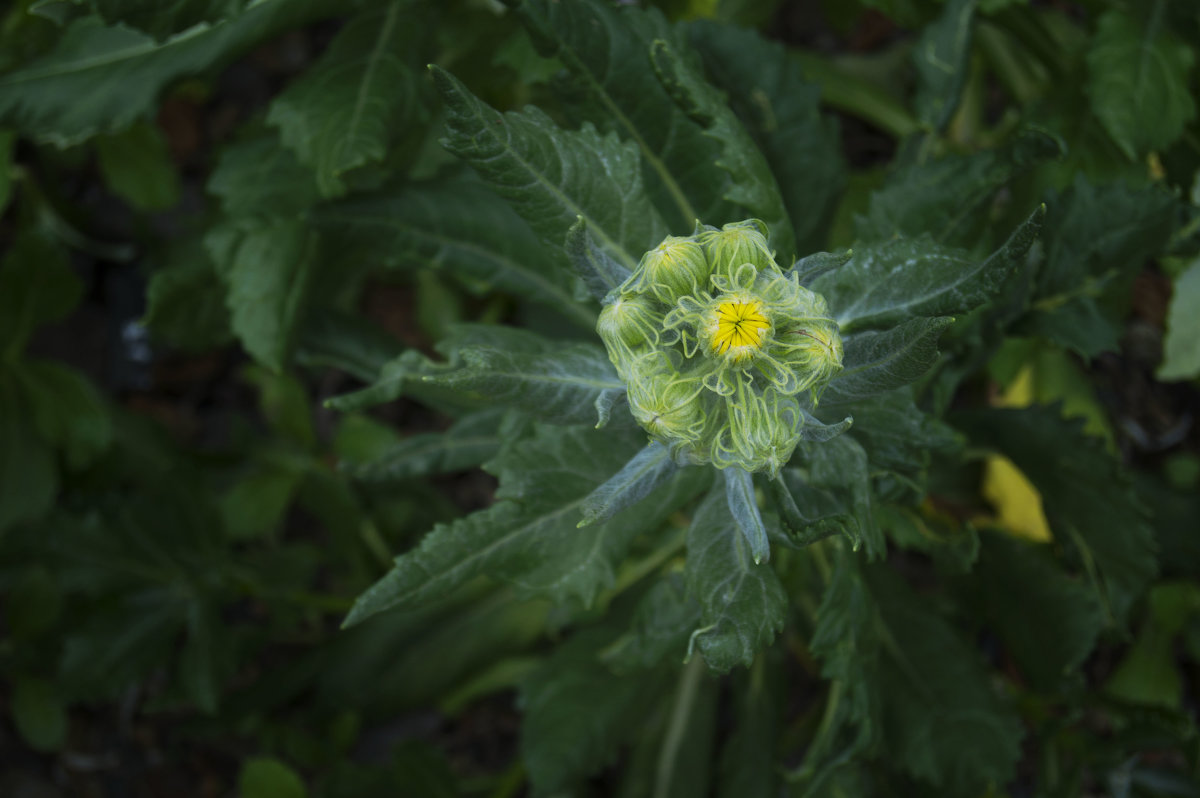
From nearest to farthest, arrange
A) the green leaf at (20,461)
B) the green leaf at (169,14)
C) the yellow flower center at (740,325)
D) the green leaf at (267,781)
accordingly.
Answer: the yellow flower center at (740,325), the green leaf at (169,14), the green leaf at (267,781), the green leaf at (20,461)

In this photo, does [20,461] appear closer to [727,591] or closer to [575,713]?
[575,713]


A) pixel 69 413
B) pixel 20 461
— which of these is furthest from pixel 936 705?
pixel 20 461

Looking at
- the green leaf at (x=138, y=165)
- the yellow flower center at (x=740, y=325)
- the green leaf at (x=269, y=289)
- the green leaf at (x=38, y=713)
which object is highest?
the yellow flower center at (x=740, y=325)

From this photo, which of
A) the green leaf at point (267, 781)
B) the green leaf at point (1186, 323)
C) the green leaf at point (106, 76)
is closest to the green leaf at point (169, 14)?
the green leaf at point (106, 76)

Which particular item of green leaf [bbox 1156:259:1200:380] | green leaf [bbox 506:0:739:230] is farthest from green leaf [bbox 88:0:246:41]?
green leaf [bbox 1156:259:1200:380]

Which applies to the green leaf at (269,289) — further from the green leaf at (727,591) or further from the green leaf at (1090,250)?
the green leaf at (1090,250)

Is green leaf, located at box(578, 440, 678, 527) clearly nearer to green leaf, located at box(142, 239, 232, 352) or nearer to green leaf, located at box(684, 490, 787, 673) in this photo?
green leaf, located at box(684, 490, 787, 673)

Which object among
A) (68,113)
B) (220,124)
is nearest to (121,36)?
(68,113)
